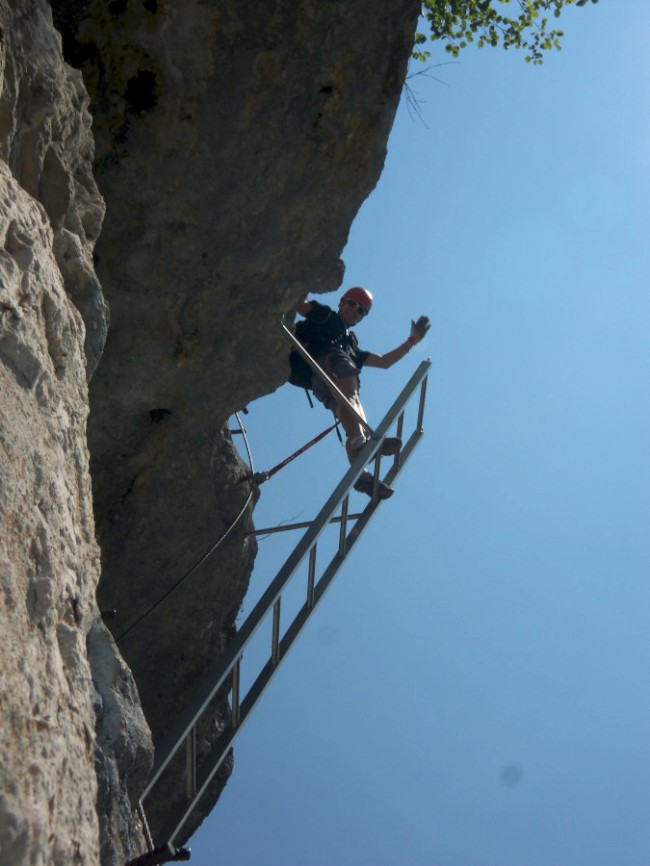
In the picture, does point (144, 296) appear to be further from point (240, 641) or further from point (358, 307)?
point (240, 641)

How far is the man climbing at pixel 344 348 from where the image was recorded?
8039mm

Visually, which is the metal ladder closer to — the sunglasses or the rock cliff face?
the rock cliff face

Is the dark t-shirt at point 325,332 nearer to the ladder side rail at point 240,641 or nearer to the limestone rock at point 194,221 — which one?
the limestone rock at point 194,221

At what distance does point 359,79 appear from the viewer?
702cm

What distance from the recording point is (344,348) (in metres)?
8.66

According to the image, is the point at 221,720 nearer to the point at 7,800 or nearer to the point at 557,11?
the point at 7,800

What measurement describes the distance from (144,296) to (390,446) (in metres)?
1.90

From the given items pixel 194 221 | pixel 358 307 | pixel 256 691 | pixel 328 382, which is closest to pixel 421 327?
pixel 358 307

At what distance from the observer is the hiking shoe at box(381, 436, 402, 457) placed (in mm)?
6891

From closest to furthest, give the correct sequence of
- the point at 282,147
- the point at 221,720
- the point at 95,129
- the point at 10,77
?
the point at 10,77, the point at 95,129, the point at 282,147, the point at 221,720

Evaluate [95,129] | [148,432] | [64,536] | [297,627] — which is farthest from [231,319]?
[64,536]

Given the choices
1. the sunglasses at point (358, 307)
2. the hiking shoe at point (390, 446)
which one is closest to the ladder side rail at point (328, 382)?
the hiking shoe at point (390, 446)

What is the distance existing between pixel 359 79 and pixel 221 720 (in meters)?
4.79

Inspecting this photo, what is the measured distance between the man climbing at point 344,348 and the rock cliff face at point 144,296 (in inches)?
26.6
